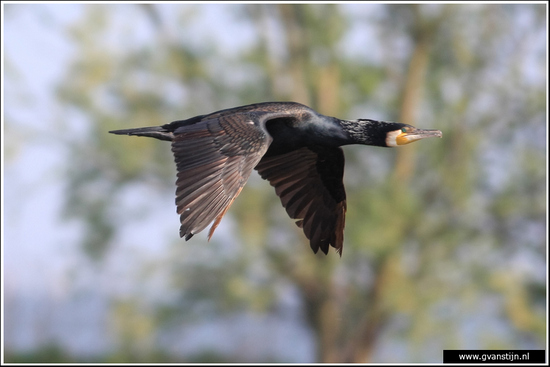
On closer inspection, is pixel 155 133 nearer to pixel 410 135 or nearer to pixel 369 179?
pixel 410 135

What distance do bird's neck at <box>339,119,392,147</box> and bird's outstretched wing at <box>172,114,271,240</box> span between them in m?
0.92

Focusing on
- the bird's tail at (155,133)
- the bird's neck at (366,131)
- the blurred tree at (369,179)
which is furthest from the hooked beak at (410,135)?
the blurred tree at (369,179)

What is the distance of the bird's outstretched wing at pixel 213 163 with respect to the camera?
14.9 feet

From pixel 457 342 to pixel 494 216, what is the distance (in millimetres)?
2732

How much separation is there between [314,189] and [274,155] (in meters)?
Result: 0.45

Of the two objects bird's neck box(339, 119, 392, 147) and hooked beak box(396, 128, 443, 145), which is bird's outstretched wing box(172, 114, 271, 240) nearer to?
bird's neck box(339, 119, 392, 147)

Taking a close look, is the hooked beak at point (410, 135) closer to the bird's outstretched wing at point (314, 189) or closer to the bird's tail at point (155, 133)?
the bird's outstretched wing at point (314, 189)

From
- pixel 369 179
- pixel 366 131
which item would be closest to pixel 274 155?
pixel 366 131

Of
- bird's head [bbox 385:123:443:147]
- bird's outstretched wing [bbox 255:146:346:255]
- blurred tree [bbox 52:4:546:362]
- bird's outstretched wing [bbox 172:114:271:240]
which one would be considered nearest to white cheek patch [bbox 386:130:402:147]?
bird's head [bbox 385:123:443:147]

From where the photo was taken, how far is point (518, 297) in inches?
647

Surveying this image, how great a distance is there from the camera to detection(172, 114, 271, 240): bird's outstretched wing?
454 centimetres

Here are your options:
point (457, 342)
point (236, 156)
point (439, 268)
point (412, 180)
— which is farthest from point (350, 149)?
point (236, 156)

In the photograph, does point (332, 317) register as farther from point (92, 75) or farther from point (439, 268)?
point (92, 75)

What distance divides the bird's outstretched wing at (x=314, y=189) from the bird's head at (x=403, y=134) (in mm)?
594
